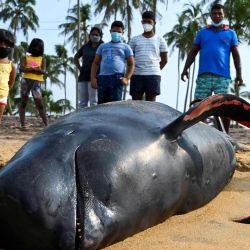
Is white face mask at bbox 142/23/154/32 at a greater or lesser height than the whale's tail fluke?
greater

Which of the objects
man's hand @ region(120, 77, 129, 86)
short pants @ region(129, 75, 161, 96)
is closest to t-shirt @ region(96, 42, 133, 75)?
man's hand @ region(120, 77, 129, 86)

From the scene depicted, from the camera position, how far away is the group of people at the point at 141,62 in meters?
6.22

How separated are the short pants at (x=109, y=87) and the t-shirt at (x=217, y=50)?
1114mm

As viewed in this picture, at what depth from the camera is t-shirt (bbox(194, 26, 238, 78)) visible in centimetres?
623

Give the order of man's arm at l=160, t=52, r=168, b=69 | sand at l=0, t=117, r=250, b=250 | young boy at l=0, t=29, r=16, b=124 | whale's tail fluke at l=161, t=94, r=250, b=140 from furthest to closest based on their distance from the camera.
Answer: man's arm at l=160, t=52, r=168, b=69, young boy at l=0, t=29, r=16, b=124, whale's tail fluke at l=161, t=94, r=250, b=140, sand at l=0, t=117, r=250, b=250

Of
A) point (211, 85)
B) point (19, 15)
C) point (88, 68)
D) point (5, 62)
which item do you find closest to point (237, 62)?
point (211, 85)

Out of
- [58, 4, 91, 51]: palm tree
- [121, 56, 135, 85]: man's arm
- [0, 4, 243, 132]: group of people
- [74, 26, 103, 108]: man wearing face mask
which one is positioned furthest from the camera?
[58, 4, 91, 51]: palm tree

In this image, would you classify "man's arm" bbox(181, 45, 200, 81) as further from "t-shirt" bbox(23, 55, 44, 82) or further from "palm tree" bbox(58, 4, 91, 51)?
"palm tree" bbox(58, 4, 91, 51)

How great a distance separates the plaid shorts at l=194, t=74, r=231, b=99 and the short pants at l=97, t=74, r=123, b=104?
→ 105cm

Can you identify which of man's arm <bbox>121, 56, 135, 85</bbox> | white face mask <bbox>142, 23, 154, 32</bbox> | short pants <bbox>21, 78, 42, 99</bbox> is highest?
white face mask <bbox>142, 23, 154, 32</bbox>

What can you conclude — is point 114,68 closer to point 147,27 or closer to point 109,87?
point 109,87

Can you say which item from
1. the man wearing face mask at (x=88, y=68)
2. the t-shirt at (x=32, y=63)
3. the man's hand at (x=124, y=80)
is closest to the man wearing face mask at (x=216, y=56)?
the man's hand at (x=124, y=80)

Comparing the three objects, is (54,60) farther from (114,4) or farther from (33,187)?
(33,187)

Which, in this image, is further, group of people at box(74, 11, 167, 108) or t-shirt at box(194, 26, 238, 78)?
group of people at box(74, 11, 167, 108)
